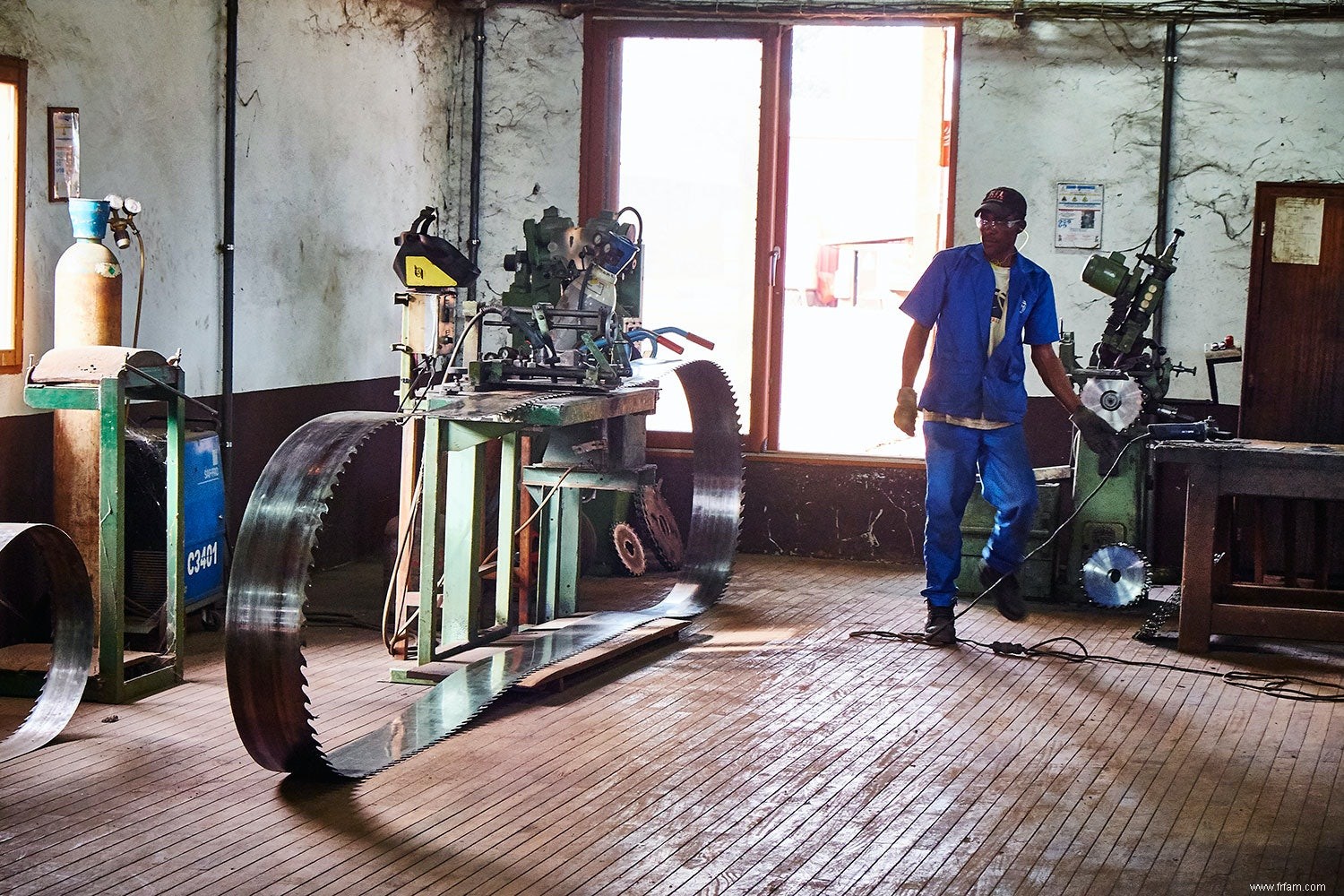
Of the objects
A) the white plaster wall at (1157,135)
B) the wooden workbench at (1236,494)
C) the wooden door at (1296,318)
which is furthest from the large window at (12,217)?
the wooden door at (1296,318)

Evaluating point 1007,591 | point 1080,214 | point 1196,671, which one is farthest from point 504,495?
point 1080,214

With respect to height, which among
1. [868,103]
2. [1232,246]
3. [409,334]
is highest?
[868,103]

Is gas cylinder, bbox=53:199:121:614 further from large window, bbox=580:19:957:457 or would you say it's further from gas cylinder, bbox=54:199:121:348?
large window, bbox=580:19:957:457

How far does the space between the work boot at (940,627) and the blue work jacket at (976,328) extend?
0.79 meters

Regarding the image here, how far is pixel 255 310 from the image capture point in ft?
21.2

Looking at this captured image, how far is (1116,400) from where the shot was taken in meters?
6.59

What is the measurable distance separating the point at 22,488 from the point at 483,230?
358 centimetres

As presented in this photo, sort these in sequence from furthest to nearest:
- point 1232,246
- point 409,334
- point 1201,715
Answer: point 1232,246, point 409,334, point 1201,715

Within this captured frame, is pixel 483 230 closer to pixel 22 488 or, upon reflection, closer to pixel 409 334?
pixel 409 334

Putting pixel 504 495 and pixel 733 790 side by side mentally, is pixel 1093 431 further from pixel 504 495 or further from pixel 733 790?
pixel 733 790

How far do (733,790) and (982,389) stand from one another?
92.4 inches

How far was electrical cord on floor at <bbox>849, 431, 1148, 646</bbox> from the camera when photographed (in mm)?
5977

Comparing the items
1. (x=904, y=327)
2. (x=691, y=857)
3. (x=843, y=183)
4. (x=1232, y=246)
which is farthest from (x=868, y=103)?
(x=691, y=857)

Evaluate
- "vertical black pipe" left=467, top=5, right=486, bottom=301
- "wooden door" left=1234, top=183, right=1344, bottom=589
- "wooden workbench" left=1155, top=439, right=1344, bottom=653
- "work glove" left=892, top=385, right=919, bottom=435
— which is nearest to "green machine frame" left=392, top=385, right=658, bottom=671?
"work glove" left=892, top=385, right=919, bottom=435
